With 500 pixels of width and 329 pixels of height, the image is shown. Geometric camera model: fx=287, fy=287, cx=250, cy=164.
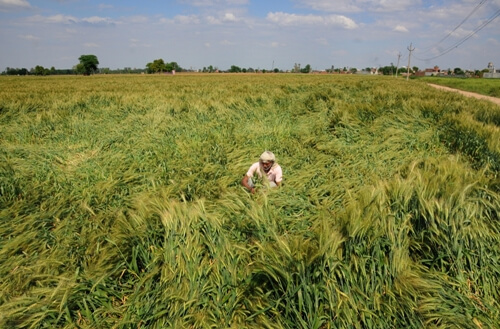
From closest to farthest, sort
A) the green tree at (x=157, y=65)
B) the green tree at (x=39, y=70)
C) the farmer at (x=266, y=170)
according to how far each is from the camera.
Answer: the farmer at (x=266, y=170) → the green tree at (x=39, y=70) → the green tree at (x=157, y=65)

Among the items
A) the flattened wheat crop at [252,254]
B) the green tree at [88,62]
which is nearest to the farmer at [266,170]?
the flattened wheat crop at [252,254]

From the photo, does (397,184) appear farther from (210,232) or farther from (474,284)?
(210,232)

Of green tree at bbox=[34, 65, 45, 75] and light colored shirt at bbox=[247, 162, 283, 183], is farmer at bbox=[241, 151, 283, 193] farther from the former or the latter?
green tree at bbox=[34, 65, 45, 75]

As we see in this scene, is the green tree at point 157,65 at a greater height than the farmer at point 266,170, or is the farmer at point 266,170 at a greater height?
the green tree at point 157,65

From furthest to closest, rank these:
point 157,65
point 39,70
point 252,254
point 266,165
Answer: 1. point 157,65
2. point 39,70
3. point 266,165
4. point 252,254

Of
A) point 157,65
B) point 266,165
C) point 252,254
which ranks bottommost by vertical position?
point 252,254

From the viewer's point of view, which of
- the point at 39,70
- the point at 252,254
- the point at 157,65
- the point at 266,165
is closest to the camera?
the point at 252,254

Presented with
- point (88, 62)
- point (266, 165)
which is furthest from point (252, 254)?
point (88, 62)

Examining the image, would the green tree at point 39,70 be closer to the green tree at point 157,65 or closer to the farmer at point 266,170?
the green tree at point 157,65

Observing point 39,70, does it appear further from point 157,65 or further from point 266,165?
point 266,165

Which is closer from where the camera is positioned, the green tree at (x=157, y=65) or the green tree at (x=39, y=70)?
the green tree at (x=39, y=70)

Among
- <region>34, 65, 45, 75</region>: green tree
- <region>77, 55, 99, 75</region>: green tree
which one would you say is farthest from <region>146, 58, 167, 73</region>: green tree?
<region>34, 65, 45, 75</region>: green tree

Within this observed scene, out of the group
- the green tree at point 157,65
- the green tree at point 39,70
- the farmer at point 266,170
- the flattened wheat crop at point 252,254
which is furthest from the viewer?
the green tree at point 157,65

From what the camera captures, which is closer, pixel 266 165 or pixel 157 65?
pixel 266 165
